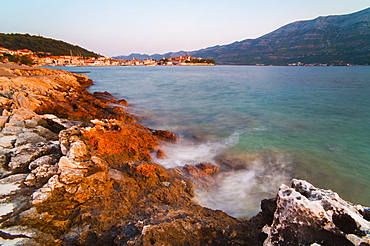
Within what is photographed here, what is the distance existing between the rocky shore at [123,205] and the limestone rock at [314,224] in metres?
0.01

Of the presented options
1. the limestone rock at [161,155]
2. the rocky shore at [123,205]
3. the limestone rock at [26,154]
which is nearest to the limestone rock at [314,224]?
the rocky shore at [123,205]

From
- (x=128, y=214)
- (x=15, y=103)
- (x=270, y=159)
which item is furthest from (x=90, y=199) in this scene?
(x=15, y=103)

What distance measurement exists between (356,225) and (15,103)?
1336 centimetres

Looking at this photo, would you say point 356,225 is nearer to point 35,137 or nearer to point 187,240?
point 187,240

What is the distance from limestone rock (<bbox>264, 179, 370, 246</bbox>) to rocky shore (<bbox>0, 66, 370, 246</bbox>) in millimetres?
11

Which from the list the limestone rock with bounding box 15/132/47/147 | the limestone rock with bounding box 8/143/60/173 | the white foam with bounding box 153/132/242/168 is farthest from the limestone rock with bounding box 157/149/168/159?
the limestone rock with bounding box 15/132/47/147

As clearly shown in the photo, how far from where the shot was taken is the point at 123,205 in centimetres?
408

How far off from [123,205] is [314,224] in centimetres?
345

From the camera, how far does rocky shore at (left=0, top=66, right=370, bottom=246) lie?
8.47 ft

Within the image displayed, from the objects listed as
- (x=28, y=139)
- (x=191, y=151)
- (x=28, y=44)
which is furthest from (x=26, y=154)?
(x=28, y=44)

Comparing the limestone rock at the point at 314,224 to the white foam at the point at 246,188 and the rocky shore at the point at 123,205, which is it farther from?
the white foam at the point at 246,188

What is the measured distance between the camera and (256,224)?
3.57 meters

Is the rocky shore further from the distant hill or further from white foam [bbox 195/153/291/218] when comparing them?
the distant hill

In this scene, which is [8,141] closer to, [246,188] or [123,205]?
[123,205]
